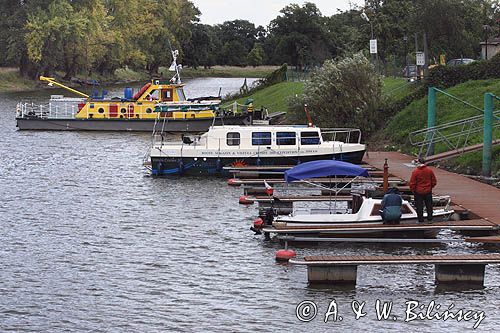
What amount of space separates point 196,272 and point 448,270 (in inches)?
279

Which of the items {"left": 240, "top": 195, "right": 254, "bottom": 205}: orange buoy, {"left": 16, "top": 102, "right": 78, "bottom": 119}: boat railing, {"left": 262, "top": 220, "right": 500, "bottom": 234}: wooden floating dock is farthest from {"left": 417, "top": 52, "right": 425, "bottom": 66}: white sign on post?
{"left": 262, "top": 220, "right": 500, "bottom": 234}: wooden floating dock

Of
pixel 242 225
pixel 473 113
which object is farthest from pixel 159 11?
pixel 242 225

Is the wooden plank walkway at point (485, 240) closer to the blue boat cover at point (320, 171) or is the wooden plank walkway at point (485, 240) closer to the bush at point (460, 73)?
the blue boat cover at point (320, 171)

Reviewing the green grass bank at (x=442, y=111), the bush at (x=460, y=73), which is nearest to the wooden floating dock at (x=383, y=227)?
the green grass bank at (x=442, y=111)

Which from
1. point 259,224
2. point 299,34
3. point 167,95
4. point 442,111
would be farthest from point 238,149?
point 299,34

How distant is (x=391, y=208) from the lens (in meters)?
31.6

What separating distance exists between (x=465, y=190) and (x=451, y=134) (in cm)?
1106

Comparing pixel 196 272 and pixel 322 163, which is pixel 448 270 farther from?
pixel 322 163

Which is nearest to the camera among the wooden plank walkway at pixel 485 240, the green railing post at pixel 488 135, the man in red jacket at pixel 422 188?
the wooden plank walkway at pixel 485 240

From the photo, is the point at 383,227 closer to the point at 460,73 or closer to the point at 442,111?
the point at 442,111

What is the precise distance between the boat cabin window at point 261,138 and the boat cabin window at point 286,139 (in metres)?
0.42

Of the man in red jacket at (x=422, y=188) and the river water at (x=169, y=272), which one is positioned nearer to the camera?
the river water at (x=169, y=272)

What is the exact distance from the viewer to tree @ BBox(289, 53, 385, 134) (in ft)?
192

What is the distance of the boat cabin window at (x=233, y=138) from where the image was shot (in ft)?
161
